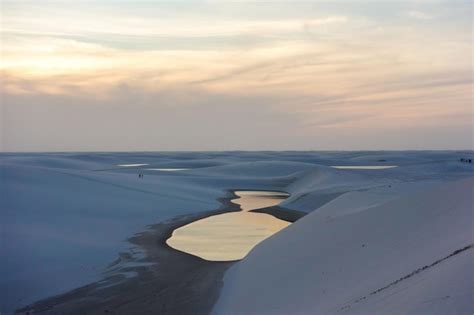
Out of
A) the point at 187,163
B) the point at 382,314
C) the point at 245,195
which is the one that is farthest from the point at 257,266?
the point at 187,163

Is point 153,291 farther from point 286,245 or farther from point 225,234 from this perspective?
point 225,234

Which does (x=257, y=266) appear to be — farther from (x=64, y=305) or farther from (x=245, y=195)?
(x=245, y=195)

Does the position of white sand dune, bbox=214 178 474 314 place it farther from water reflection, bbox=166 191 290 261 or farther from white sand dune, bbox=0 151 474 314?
water reflection, bbox=166 191 290 261

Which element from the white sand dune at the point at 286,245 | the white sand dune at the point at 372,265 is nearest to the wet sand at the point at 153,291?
the white sand dune at the point at 286,245

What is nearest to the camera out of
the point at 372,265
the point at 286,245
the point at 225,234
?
the point at 372,265

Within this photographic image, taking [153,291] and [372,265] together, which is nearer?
[372,265]

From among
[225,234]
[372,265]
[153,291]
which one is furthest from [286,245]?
[225,234]
